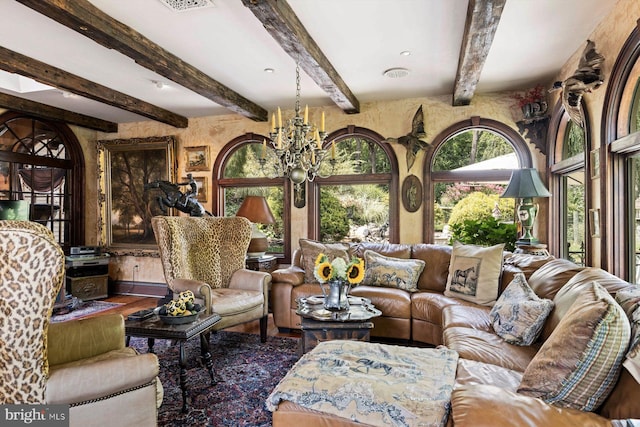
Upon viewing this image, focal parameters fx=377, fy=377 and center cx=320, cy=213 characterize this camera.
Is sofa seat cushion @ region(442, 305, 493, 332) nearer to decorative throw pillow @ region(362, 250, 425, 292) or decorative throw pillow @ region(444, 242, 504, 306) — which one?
decorative throw pillow @ region(444, 242, 504, 306)

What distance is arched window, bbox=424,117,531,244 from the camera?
4551 millimetres

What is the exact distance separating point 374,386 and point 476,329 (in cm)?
135

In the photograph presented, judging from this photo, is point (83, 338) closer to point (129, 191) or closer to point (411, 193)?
point (411, 193)

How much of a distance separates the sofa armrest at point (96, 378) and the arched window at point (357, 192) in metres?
3.63

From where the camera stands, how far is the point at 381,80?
409 centimetres

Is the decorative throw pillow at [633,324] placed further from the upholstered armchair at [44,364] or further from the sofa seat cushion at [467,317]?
the upholstered armchair at [44,364]

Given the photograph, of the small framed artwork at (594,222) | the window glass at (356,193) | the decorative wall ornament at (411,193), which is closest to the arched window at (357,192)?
the window glass at (356,193)

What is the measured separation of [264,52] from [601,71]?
2659 mm

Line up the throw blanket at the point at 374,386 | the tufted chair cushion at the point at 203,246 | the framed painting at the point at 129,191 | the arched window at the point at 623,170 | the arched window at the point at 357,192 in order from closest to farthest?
the throw blanket at the point at 374,386 → the arched window at the point at 623,170 → the tufted chair cushion at the point at 203,246 → the arched window at the point at 357,192 → the framed painting at the point at 129,191

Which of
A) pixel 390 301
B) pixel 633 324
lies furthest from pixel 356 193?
pixel 633 324

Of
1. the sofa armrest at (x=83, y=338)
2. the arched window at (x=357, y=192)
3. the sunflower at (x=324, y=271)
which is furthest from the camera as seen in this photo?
the arched window at (x=357, y=192)

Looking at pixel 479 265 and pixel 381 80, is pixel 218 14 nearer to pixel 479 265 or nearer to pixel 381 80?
pixel 381 80

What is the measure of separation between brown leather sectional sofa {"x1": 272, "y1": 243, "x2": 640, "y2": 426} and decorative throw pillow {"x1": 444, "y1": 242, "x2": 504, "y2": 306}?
3.9 inches

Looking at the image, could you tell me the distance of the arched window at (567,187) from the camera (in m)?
3.52
